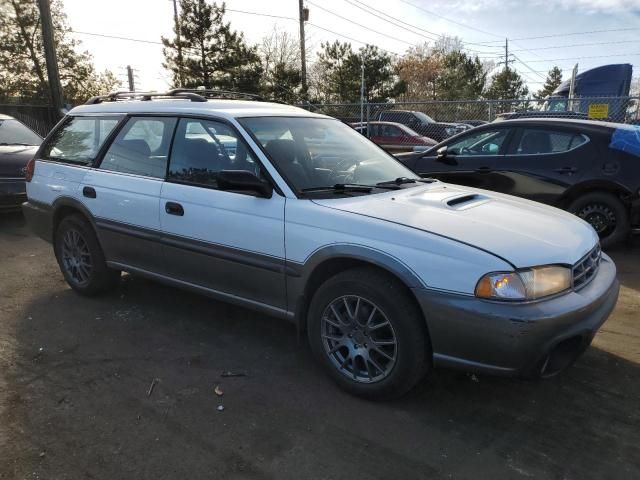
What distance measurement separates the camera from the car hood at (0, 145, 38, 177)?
7535mm

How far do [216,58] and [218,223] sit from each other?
86.2ft

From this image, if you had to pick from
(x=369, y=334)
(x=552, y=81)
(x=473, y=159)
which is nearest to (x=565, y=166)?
(x=473, y=159)

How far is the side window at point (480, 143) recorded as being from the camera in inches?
264

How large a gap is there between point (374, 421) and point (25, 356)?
249cm

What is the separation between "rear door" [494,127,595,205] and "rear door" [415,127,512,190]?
0.37 feet

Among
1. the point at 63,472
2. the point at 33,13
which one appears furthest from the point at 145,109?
the point at 33,13

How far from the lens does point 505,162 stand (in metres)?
6.55

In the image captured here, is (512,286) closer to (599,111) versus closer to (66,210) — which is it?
(66,210)

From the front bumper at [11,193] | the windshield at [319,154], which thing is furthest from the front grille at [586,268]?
the front bumper at [11,193]

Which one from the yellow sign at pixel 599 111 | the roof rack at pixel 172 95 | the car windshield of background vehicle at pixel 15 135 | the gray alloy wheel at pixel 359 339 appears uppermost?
the roof rack at pixel 172 95

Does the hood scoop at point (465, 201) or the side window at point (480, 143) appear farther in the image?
the side window at point (480, 143)

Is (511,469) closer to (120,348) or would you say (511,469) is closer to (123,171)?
(120,348)

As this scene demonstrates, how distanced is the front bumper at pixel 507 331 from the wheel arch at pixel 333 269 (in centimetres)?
11

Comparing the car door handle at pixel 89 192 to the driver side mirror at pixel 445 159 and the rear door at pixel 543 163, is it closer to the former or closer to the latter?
the driver side mirror at pixel 445 159
